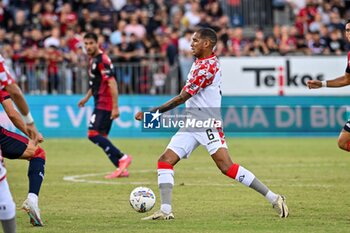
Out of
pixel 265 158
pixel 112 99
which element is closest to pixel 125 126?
pixel 265 158

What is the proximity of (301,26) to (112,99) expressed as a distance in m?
17.2

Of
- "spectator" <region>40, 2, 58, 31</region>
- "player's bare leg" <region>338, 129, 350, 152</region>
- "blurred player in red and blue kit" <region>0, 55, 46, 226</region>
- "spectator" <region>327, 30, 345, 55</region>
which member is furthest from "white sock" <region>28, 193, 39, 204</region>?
"spectator" <region>327, 30, 345, 55</region>

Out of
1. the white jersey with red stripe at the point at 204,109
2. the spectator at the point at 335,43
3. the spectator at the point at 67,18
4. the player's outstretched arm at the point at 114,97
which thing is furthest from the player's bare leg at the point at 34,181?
the spectator at the point at 335,43

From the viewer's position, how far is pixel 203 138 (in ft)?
40.0

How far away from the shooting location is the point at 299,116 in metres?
29.2

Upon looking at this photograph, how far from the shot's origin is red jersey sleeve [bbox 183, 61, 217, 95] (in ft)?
39.5

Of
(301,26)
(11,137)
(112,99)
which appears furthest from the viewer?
(301,26)

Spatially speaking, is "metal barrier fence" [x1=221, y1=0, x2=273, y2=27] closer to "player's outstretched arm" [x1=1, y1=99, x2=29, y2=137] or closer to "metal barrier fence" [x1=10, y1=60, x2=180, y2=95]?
"metal barrier fence" [x1=10, y1=60, x2=180, y2=95]

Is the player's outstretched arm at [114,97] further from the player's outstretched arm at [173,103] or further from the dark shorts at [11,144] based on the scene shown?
the dark shorts at [11,144]

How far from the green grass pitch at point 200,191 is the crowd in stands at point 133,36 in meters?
A: 4.04

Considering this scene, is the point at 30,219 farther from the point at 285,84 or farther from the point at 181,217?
the point at 285,84

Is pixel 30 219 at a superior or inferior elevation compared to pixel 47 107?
superior

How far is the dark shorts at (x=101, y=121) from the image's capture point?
18.4 m

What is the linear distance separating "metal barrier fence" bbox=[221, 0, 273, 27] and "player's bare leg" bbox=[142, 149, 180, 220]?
2346 centimetres
